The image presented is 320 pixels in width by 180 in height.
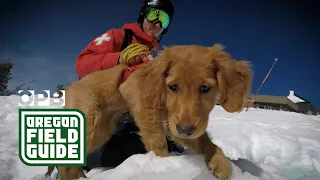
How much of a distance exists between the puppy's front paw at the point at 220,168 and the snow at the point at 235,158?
0.13 feet

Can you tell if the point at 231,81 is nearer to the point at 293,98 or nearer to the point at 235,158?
the point at 235,158

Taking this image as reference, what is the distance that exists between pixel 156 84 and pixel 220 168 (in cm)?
72

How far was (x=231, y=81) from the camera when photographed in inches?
84.4

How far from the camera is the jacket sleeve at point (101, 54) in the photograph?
3.08 m

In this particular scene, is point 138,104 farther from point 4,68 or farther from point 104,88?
point 4,68

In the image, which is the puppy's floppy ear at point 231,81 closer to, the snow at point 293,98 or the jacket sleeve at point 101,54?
the jacket sleeve at point 101,54

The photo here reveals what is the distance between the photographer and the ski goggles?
11.3 ft

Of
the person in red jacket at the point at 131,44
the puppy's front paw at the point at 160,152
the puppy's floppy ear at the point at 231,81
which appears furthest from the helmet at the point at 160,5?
the puppy's front paw at the point at 160,152

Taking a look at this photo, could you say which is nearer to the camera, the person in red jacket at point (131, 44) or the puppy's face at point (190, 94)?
the puppy's face at point (190, 94)

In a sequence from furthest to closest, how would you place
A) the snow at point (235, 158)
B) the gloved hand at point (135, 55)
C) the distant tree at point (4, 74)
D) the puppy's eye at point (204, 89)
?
the distant tree at point (4, 74) < the gloved hand at point (135, 55) < the snow at point (235, 158) < the puppy's eye at point (204, 89)

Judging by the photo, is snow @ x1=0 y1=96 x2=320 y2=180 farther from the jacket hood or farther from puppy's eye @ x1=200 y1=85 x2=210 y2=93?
the jacket hood

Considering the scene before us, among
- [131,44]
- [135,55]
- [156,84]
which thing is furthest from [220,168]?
[131,44]

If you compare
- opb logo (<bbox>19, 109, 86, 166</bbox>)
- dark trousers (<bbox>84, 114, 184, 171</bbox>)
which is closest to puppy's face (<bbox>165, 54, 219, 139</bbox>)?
opb logo (<bbox>19, 109, 86, 166</bbox>)

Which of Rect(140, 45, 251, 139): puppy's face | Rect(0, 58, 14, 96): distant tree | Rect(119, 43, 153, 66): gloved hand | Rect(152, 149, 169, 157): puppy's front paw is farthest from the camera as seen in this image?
Rect(0, 58, 14, 96): distant tree
